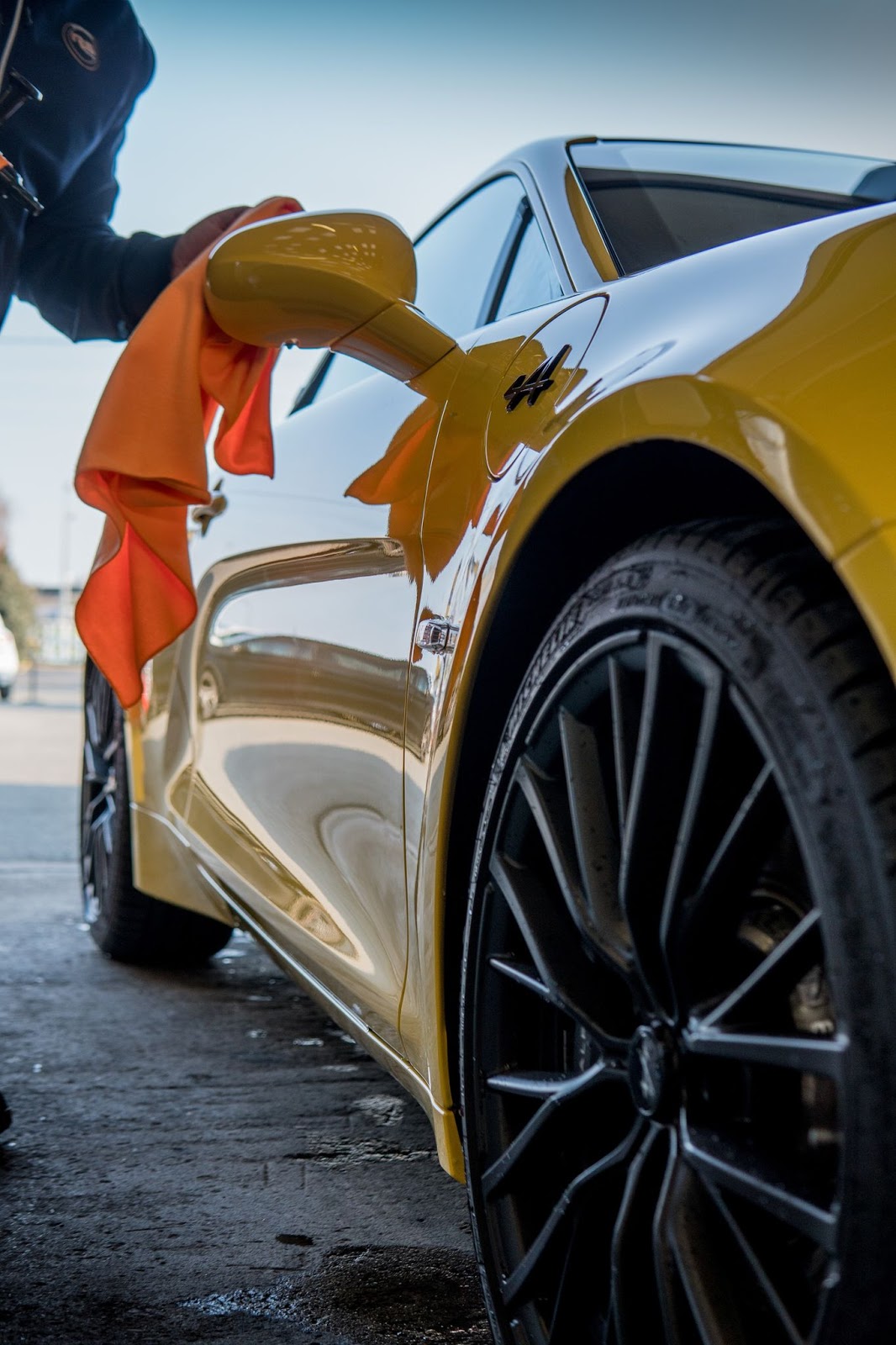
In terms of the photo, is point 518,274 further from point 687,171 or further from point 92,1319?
point 92,1319

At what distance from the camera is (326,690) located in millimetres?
1596

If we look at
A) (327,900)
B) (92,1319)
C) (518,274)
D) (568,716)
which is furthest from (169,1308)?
(518,274)

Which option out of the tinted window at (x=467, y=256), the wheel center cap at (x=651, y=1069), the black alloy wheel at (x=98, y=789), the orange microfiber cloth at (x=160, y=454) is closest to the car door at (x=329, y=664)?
the tinted window at (x=467, y=256)

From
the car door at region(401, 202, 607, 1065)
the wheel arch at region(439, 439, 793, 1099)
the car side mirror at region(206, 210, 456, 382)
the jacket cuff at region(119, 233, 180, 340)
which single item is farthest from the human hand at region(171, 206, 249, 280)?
the wheel arch at region(439, 439, 793, 1099)

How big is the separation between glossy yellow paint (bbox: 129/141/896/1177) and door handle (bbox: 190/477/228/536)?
273mm

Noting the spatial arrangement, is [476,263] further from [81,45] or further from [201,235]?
[81,45]

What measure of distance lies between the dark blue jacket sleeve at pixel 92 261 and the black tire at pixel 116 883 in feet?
2.74

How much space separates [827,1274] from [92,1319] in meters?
0.94

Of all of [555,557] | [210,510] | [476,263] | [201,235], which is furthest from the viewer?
[210,510]

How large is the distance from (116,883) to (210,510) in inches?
39.2

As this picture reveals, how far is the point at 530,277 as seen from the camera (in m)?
1.66

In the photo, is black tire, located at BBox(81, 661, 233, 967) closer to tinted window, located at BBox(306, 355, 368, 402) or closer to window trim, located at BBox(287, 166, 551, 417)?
tinted window, located at BBox(306, 355, 368, 402)

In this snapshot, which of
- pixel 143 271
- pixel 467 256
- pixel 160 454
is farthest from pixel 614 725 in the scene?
pixel 143 271

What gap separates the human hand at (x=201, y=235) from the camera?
6.96 ft
